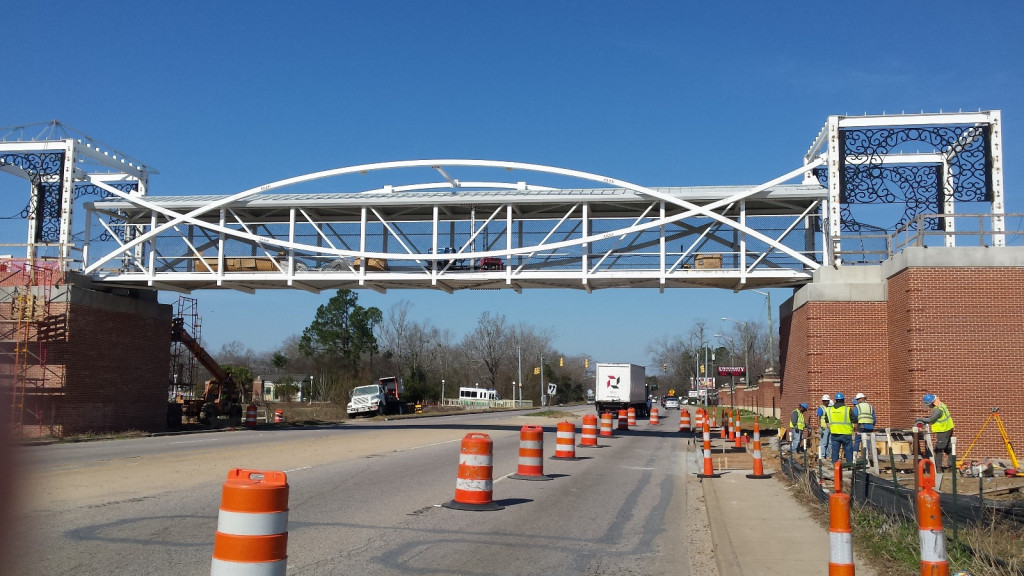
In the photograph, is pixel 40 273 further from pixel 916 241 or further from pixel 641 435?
pixel 916 241

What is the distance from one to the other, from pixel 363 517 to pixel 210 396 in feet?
116

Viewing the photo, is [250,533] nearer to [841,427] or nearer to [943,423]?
[841,427]

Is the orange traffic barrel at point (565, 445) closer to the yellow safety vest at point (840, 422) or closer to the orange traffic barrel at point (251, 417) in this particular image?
the yellow safety vest at point (840, 422)

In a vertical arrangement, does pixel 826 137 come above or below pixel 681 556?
above

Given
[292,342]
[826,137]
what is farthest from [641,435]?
[292,342]

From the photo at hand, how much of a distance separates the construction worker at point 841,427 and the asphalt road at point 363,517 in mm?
3313

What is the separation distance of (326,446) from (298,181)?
37.6ft

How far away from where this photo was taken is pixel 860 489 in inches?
481

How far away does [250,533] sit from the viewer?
590 centimetres

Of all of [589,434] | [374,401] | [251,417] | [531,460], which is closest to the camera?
[531,460]

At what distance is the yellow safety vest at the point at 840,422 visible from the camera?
18594 mm

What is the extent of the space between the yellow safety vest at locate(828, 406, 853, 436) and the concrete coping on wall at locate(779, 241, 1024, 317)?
27.1 feet

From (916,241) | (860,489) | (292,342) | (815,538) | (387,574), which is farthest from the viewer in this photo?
(292,342)

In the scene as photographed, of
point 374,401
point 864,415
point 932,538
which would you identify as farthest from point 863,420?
point 374,401
